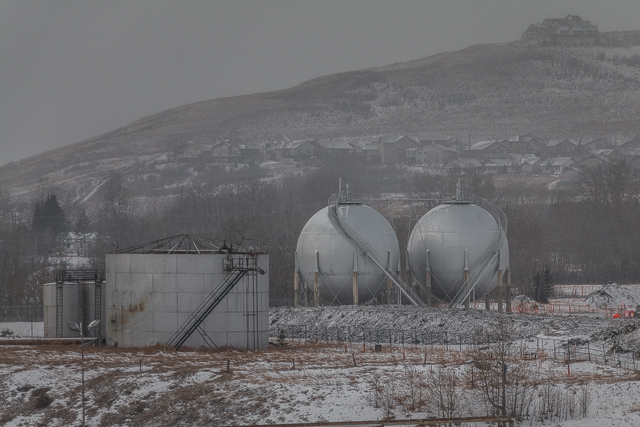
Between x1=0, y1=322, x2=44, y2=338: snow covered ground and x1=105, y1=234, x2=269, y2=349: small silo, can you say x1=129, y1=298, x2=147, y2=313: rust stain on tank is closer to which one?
x1=105, y1=234, x2=269, y2=349: small silo

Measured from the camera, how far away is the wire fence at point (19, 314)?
75500 mm

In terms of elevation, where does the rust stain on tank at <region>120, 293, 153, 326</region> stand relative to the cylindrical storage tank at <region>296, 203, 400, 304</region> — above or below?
below

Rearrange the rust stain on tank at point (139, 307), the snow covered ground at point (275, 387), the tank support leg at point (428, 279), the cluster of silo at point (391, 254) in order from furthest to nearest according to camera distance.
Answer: the tank support leg at point (428, 279) → the cluster of silo at point (391, 254) → the rust stain on tank at point (139, 307) → the snow covered ground at point (275, 387)

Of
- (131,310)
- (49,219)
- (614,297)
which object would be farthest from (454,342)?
(49,219)

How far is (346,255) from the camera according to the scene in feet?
205

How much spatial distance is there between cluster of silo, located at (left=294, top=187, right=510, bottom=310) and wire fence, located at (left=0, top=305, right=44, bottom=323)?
22377 mm

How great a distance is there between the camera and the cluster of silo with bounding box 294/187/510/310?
206 feet

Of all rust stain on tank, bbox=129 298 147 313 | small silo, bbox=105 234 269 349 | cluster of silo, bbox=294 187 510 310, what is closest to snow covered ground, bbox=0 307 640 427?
small silo, bbox=105 234 269 349

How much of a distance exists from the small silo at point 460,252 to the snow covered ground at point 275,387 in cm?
1551

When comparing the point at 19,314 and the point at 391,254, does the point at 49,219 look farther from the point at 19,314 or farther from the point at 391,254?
the point at 391,254

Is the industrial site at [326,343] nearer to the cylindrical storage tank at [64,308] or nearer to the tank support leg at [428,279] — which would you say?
the cylindrical storage tank at [64,308]

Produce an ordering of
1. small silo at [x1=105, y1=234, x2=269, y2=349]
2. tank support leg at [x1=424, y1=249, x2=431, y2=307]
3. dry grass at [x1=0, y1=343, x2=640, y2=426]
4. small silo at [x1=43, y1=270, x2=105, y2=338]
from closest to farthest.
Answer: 1. dry grass at [x1=0, y1=343, x2=640, y2=426]
2. small silo at [x1=105, y1=234, x2=269, y2=349]
3. small silo at [x1=43, y1=270, x2=105, y2=338]
4. tank support leg at [x1=424, y1=249, x2=431, y2=307]

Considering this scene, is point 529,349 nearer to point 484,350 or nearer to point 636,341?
point 484,350

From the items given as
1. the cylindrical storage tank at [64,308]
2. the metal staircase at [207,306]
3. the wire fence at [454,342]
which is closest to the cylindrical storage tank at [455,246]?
the wire fence at [454,342]
